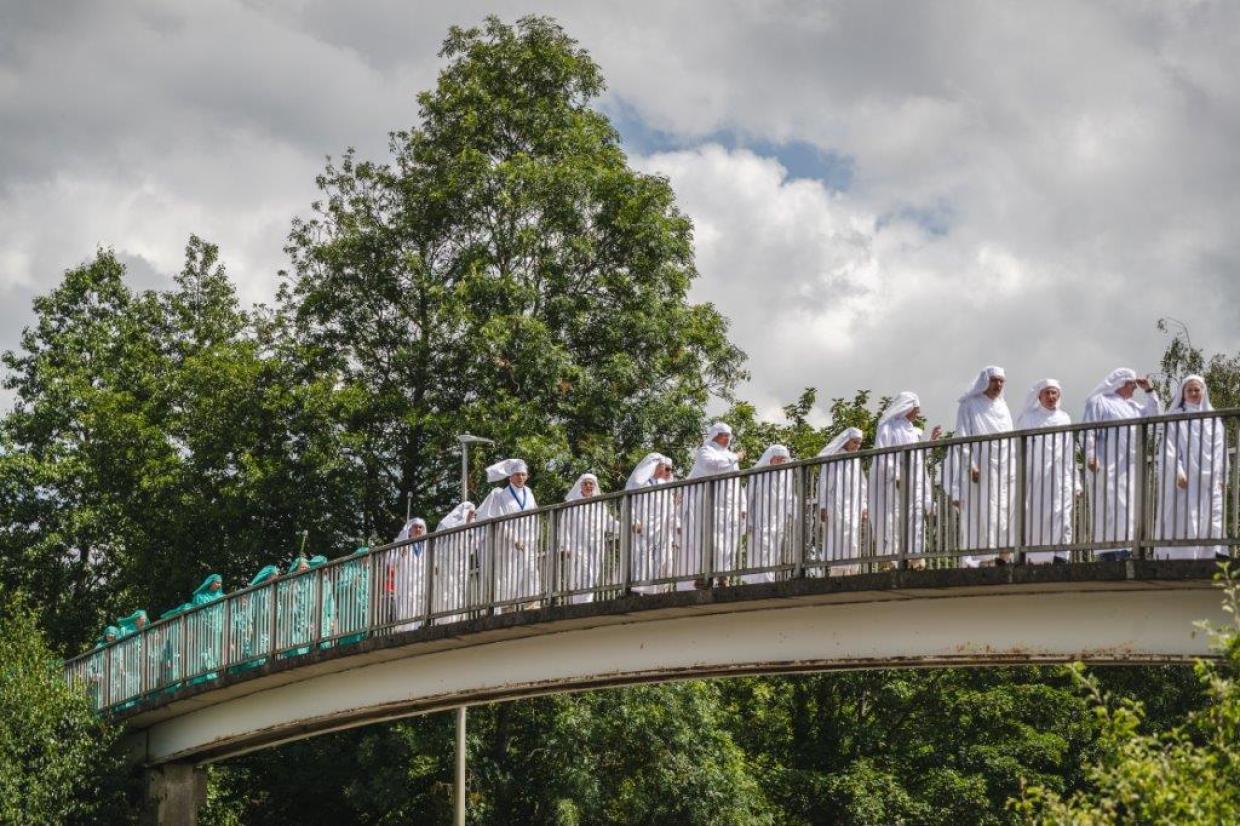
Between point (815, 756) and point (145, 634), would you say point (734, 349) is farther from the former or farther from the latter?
point (145, 634)

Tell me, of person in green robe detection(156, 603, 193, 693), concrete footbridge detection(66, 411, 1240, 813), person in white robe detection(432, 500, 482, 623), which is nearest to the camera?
concrete footbridge detection(66, 411, 1240, 813)

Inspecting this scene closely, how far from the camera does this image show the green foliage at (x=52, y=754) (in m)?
30.8

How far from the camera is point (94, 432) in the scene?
49031 millimetres

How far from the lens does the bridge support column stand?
1292 inches

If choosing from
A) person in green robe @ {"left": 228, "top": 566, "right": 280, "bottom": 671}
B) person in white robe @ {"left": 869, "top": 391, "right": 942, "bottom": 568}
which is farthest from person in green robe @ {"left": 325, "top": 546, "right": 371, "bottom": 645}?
person in white robe @ {"left": 869, "top": 391, "right": 942, "bottom": 568}

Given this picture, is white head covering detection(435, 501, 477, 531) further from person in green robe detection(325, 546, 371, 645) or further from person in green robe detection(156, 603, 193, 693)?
person in green robe detection(156, 603, 193, 693)

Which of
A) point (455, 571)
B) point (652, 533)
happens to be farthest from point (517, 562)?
point (652, 533)

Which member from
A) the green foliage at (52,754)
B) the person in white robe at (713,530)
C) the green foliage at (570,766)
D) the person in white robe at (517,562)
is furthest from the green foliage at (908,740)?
the person in white robe at (713,530)

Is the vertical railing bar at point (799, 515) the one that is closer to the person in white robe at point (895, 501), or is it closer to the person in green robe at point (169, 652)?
the person in white robe at point (895, 501)

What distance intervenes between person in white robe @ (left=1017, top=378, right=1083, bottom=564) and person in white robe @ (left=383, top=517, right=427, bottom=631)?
372 inches

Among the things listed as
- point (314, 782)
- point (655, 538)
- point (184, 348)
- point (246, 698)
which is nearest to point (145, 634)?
point (246, 698)

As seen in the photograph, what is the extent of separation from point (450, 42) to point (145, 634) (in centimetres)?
1721

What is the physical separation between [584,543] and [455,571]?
2618mm

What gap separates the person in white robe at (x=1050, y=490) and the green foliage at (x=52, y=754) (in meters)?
18.6
